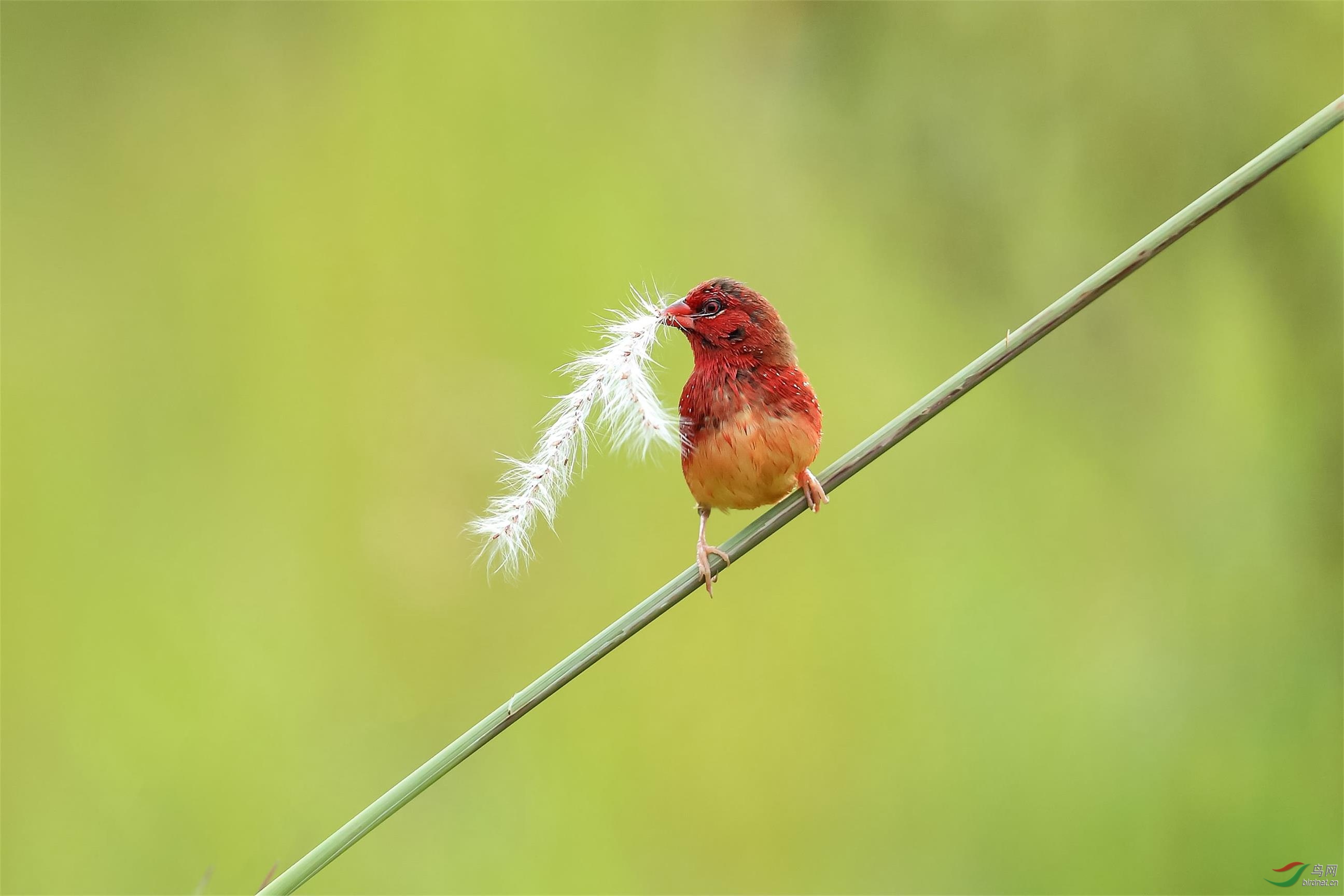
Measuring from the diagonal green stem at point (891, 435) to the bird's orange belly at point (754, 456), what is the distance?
342 millimetres

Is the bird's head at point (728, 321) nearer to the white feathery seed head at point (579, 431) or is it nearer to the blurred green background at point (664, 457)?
the white feathery seed head at point (579, 431)

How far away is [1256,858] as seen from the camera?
2.82 m

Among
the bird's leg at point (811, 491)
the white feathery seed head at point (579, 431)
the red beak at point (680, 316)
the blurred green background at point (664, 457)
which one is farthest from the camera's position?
the blurred green background at point (664, 457)

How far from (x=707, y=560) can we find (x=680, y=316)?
1.53 feet

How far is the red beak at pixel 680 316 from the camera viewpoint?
74.5 inches

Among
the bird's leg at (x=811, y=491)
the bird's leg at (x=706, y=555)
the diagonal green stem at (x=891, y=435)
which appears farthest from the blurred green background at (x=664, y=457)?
the diagonal green stem at (x=891, y=435)

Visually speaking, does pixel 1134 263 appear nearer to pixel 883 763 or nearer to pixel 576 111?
pixel 883 763

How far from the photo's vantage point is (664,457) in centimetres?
304

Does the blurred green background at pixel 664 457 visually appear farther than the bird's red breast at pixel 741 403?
Yes

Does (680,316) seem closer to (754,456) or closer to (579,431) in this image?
(754,456)

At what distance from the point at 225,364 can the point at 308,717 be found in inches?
50.2

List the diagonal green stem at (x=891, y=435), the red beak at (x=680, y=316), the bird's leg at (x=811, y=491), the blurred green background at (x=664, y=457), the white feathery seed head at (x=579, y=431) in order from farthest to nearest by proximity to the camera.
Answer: the blurred green background at (x=664, y=457) → the red beak at (x=680, y=316) → the bird's leg at (x=811, y=491) → the white feathery seed head at (x=579, y=431) → the diagonal green stem at (x=891, y=435)

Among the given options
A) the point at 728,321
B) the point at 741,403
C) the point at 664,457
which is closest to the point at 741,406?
the point at 741,403

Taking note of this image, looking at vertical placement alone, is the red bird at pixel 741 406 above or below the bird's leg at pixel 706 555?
above
